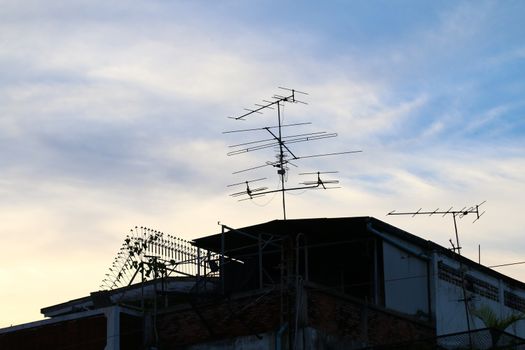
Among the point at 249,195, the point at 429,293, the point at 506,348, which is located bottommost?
the point at 506,348

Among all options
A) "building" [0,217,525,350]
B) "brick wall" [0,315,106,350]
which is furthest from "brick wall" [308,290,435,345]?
"brick wall" [0,315,106,350]

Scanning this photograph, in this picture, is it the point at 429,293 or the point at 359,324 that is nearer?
the point at 359,324

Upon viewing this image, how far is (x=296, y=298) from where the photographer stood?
916 inches

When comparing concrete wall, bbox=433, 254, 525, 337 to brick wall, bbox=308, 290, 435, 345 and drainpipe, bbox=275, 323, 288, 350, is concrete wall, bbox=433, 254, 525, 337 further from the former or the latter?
drainpipe, bbox=275, 323, 288, 350

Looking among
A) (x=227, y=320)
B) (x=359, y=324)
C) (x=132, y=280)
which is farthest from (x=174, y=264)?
(x=359, y=324)

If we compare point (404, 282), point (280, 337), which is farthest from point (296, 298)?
point (404, 282)

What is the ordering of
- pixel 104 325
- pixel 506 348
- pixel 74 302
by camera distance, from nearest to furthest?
pixel 506 348, pixel 104 325, pixel 74 302

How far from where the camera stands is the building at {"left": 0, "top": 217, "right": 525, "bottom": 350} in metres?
A: 23.7

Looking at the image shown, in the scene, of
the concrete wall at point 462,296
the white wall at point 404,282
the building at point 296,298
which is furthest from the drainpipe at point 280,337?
the concrete wall at point 462,296

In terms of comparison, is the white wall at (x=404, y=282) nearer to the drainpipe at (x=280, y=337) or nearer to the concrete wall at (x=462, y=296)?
the concrete wall at (x=462, y=296)

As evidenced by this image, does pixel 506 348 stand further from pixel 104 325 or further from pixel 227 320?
pixel 104 325

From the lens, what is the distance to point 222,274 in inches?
1027

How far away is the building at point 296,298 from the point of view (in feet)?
77.8

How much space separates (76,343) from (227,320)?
4.50 metres
